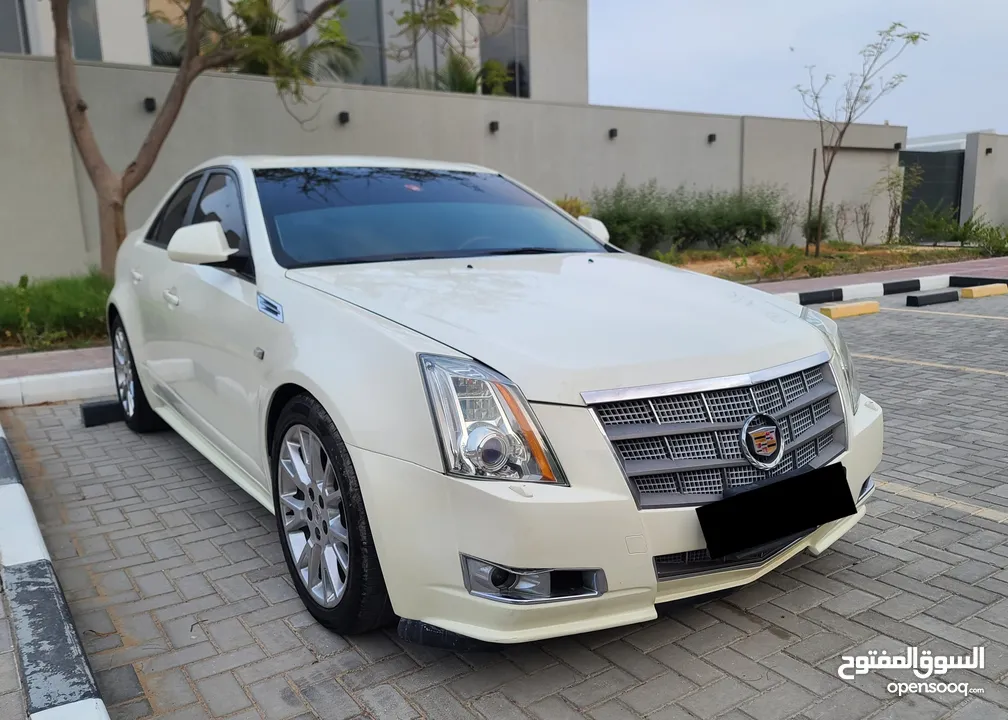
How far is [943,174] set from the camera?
24141mm

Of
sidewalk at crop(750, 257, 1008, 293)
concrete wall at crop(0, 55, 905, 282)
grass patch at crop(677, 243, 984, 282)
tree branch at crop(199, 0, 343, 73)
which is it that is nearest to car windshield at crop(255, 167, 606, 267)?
tree branch at crop(199, 0, 343, 73)

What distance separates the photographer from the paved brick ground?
2.27 metres

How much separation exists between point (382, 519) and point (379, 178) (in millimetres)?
2097

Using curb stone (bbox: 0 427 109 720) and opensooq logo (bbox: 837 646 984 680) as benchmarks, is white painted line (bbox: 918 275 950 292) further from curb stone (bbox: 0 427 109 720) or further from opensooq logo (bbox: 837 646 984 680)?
curb stone (bbox: 0 427 109 720)

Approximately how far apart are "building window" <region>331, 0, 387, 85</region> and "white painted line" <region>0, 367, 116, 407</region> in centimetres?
1274

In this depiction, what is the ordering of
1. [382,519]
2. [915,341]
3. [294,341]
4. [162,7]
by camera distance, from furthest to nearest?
1. [162,7]
2. [915,341]
3. [294,341]
4. [382,519]

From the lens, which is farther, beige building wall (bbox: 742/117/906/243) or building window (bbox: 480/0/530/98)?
building window (bbox: 480/0/530/98)

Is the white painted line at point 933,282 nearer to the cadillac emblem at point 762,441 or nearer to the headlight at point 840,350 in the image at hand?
the headlight at point 840,350

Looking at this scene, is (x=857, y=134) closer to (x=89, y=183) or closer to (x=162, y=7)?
(x=162, y=7)

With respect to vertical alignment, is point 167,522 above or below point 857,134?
below

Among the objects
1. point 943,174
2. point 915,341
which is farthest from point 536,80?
point 915,341

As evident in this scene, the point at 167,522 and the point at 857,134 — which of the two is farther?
the point at 857,134

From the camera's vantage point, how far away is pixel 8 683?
2406 mm

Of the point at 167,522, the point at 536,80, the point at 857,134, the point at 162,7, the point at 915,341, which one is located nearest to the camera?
the point at 167,522
